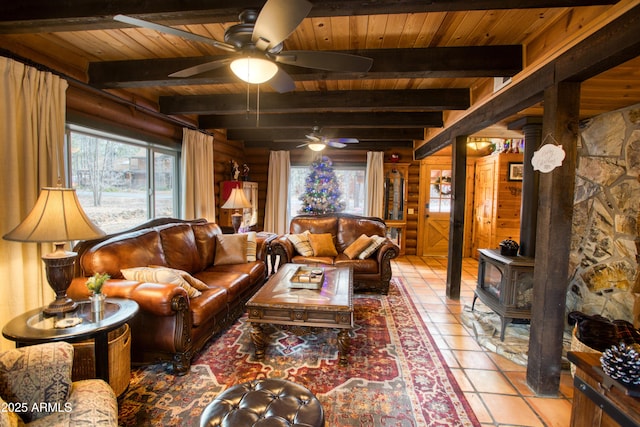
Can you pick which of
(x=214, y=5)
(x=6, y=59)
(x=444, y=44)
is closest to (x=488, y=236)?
(x=444, y=44)

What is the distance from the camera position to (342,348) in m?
2.52

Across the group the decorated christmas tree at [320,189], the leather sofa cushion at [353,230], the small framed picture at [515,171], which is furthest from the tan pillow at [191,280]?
the small framed picture at [515,171]

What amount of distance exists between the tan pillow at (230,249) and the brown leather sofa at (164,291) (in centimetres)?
31

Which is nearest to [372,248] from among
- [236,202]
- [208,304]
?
[236,202]

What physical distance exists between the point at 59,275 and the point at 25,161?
98 cm

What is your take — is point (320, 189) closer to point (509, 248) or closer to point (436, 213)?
point (436, 213)

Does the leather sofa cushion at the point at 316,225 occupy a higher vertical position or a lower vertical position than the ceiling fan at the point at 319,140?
lower

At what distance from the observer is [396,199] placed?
22.6 feet

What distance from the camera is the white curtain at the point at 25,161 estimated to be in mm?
2117

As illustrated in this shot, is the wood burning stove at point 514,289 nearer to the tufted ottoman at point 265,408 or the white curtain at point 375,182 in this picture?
the tufted ottoman at point 265,408

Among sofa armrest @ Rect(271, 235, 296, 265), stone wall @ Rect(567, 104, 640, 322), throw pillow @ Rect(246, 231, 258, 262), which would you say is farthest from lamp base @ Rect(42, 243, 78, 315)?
stone wall @ Rect(567, 104, 640, 322)

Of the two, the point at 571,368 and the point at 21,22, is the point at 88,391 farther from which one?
the point at 571,368

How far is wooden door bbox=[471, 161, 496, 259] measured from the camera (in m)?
5.95

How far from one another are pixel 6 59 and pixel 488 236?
22.5ft
